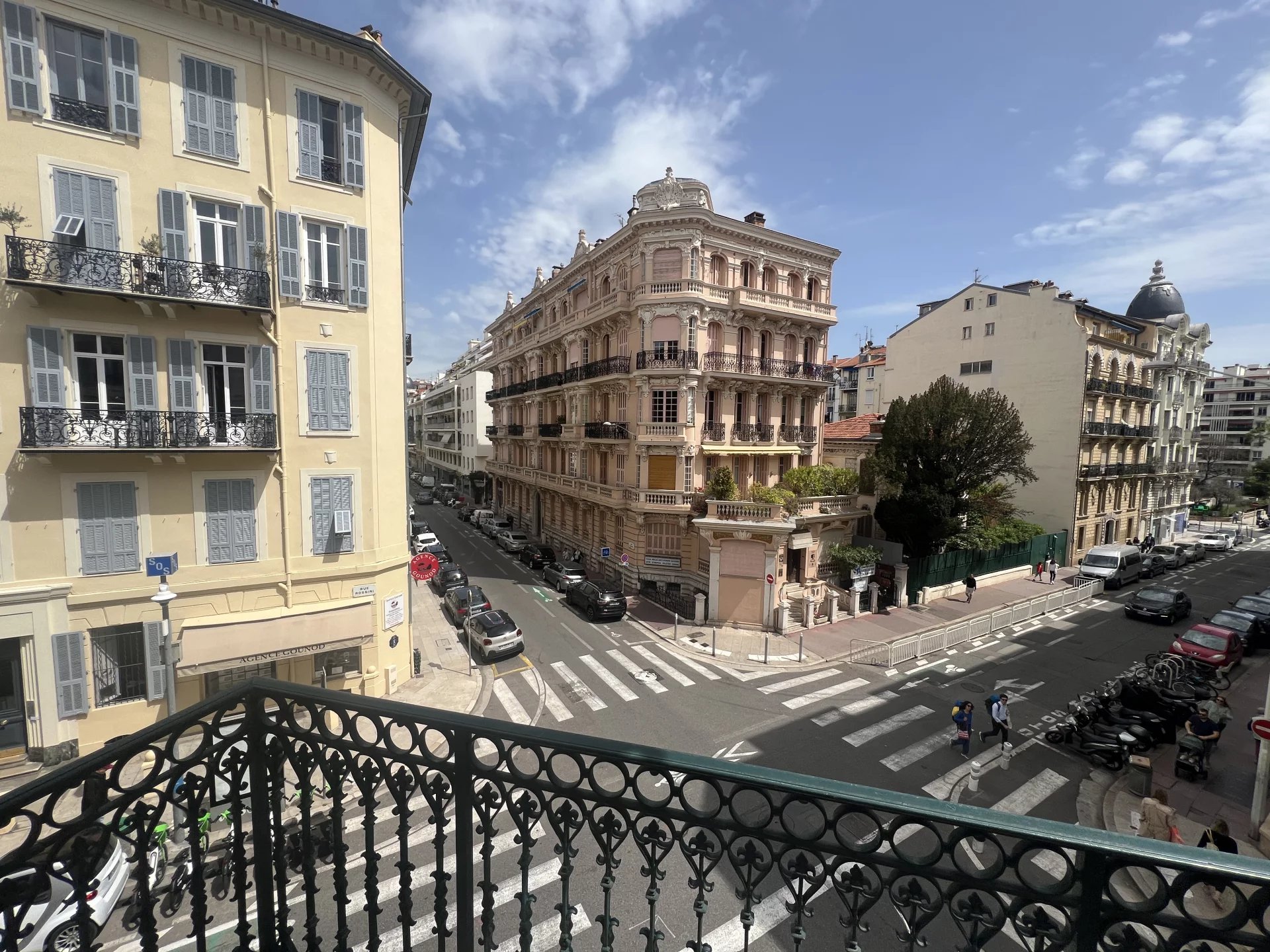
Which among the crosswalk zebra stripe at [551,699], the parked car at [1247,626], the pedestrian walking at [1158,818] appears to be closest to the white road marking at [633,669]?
the crosswalk zebra stripe at [551,699]

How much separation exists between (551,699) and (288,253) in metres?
13.6

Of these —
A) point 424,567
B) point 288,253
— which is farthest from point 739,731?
point 288,253

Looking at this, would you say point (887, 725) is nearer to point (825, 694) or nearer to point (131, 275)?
point (825, 694)

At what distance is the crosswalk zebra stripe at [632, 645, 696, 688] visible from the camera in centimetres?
1705

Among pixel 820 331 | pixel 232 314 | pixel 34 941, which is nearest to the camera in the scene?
pixel 34 941

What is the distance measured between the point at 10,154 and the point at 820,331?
2786 cm

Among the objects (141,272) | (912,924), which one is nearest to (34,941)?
(912,924)

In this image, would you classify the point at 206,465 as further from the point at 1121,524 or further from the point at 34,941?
the point at 1121,524

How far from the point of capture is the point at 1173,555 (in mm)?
34312

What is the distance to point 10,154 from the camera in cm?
1125

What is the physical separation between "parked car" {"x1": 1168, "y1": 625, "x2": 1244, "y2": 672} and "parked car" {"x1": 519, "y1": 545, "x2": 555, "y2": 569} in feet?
84.3

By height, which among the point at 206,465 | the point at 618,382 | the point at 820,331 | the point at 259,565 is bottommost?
the point at 259,565

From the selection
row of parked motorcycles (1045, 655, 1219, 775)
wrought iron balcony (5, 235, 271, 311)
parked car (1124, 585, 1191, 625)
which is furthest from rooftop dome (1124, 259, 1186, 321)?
wrought iron balcony (5, 235, 271, 311)

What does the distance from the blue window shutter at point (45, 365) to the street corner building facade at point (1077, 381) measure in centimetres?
4352
